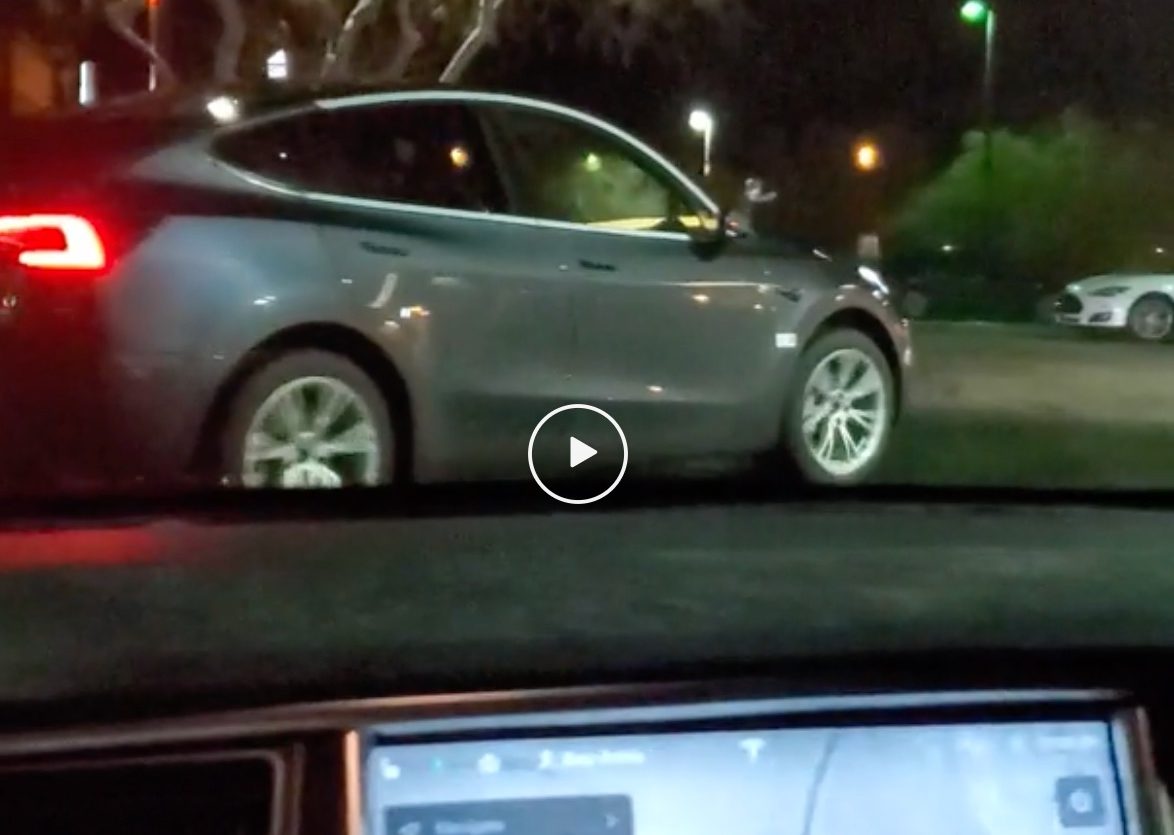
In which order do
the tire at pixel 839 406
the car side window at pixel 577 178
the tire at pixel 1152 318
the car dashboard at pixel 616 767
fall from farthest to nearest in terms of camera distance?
the tire at pixel 1152 318
the tire at pixel 839 406
the car side window at pixel 577 178
the car dashboard at pixel 616 767

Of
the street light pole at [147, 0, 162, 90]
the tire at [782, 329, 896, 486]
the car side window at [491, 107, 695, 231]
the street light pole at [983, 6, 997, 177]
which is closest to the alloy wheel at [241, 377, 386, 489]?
the car side window at [491, 107, 695, 231]

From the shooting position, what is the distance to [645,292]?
20.3 feet

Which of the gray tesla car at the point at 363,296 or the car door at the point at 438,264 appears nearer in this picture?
the gray tesla car at the point at 363,296

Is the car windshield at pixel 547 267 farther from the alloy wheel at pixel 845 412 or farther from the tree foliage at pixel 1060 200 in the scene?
the tree foliage at pixel 1060 200

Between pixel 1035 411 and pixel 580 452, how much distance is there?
197 centimetres

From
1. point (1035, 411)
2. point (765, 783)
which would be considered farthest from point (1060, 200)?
point (765, 783)

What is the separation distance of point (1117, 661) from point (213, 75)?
446 cm

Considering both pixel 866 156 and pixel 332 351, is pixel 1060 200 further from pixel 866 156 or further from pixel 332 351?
pixel 332 351

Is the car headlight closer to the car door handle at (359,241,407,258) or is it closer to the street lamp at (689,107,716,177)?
the street lamp at (689,107,716,177)

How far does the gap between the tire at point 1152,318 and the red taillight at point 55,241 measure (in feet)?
14.1

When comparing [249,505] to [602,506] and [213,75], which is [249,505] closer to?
[602,506]

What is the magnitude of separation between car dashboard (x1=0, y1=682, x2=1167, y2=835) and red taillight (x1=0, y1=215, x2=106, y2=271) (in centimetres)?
311
